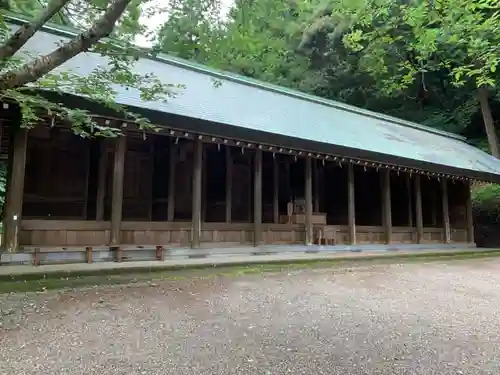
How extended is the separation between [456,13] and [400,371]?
433 centimetres

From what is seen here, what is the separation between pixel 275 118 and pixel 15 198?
5.77 metres

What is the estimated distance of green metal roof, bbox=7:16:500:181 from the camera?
693cm

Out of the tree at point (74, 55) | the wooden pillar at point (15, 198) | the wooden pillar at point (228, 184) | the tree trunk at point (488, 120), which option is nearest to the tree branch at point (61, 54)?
the tree at point (74, 55)

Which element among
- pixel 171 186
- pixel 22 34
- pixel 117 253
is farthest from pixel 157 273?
pixel 22 34

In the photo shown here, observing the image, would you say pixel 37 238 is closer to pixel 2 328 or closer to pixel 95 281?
pixel 95 281

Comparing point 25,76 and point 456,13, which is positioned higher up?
point 456,13

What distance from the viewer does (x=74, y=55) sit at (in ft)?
9.90

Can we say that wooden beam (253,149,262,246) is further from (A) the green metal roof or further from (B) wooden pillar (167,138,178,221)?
(B) wooden pillar (167,138,178,221)

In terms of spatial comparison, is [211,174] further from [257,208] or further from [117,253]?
[117,253]

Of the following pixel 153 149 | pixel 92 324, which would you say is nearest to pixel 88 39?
pixel 92 324

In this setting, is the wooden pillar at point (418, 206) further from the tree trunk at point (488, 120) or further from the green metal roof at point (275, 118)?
the tree trunk at point (488, 120)

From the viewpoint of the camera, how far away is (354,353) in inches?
128

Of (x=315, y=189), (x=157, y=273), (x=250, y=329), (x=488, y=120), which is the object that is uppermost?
(x=488, y=120)

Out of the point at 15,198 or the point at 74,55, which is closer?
the point at 74,55
